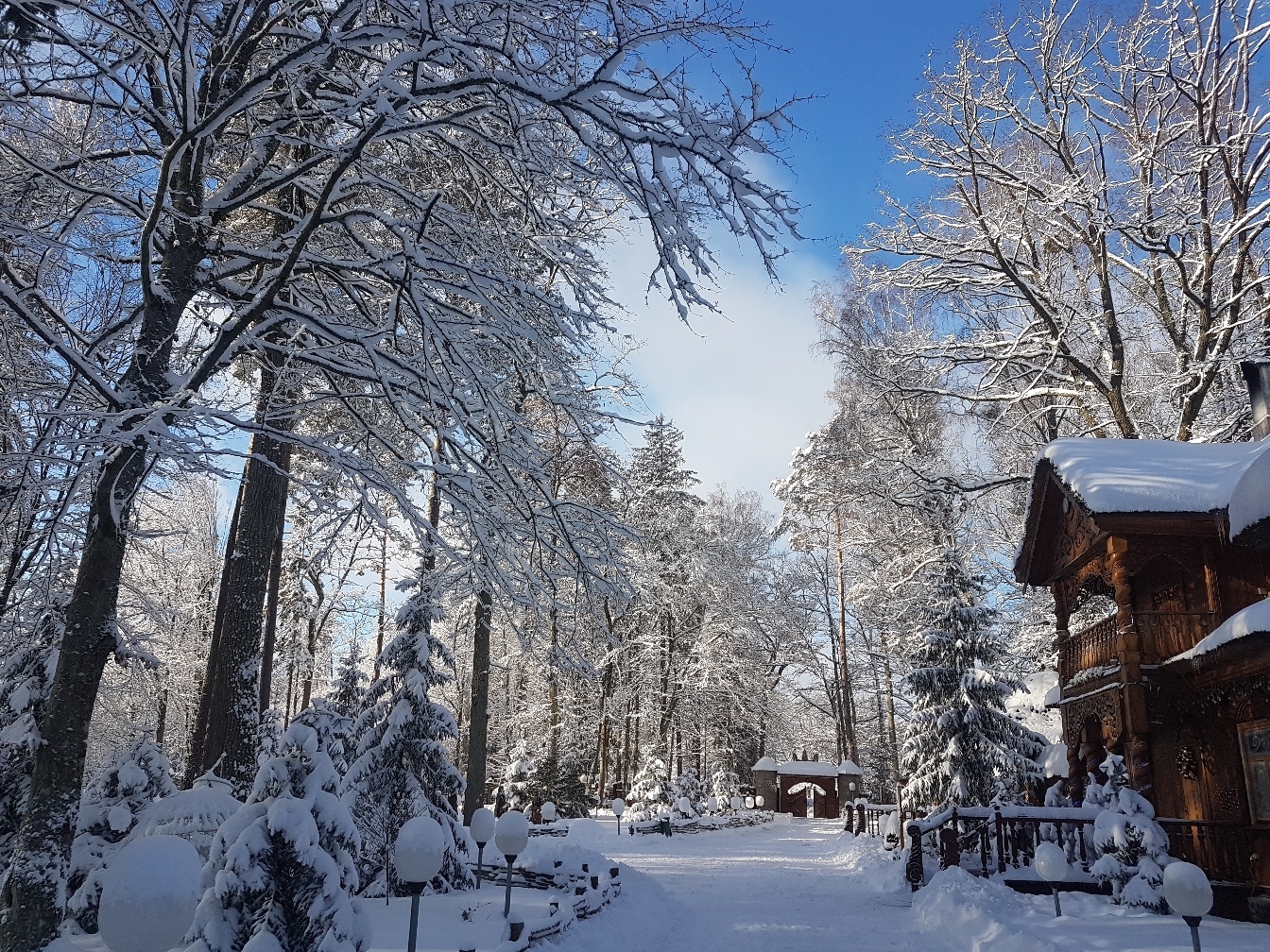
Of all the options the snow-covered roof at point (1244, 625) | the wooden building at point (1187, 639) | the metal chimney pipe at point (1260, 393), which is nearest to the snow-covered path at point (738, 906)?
the wooden building at point (1187, 639)

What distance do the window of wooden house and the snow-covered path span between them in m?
5.26

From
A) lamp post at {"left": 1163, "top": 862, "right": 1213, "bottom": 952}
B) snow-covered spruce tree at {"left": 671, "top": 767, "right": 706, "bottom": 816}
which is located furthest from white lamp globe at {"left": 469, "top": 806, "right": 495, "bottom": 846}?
snow-covered spruce tree at {"left": 671, "top": 767, "right": 706, "bottom": 816}

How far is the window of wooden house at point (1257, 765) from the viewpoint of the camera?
11.3 metres

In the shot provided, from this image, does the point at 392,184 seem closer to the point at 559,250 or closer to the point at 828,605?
the point at 559,250

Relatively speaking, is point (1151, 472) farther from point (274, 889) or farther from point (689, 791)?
point (689, 791)

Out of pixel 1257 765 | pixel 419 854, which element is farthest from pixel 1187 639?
pixel 419 854

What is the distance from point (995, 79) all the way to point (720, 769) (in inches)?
1143

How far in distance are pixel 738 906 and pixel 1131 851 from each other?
18.7ft

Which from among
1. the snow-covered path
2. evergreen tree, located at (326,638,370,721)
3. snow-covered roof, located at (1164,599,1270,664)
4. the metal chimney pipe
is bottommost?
the snow-covered path

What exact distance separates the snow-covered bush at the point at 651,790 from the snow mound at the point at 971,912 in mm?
18080

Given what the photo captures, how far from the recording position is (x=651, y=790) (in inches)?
1190

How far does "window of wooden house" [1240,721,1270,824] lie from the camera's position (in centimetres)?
1132

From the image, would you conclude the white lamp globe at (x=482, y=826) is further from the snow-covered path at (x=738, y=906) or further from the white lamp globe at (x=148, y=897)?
the white lamp globe at (x=148, y=897)

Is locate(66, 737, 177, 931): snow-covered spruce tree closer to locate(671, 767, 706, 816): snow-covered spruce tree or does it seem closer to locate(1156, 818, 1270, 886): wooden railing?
locate(1156, 818, 1270, 886): wooden railing
